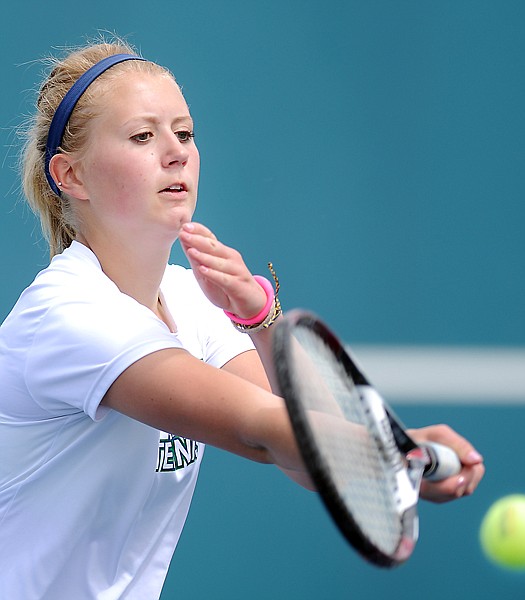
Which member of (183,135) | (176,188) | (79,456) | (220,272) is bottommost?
(79,456)

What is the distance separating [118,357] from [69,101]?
0.55 m

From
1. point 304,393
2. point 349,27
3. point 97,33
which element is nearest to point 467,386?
point 349,27

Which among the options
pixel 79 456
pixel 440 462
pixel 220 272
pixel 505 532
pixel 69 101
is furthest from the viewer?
pixel 505 532

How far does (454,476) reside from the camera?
129 cm

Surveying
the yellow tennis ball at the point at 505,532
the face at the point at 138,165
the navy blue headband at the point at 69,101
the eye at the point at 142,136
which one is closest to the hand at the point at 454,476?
the face at the point at 138,165

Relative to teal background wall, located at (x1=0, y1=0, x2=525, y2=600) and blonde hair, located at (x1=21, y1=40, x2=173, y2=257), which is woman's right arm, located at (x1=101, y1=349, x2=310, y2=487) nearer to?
blonde hair, located at (x1=21, y1=40, x2=173, y2=257)

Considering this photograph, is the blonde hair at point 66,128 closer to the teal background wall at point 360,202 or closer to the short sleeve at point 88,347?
the short sleeve at point 88,347

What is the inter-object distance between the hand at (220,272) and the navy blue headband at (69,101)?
0.39 m

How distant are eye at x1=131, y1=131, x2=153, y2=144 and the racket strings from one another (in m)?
0.58

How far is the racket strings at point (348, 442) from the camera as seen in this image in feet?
3.49

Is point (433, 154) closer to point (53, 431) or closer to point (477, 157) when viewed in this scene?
point (477, 157)

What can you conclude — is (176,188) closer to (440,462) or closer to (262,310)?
(262,310)

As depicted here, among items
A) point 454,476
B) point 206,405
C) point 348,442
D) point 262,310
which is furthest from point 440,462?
point 262,310

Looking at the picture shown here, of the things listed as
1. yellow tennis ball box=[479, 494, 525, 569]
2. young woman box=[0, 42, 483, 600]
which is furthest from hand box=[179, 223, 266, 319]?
yellow tennis ball box=[479, 494, 525, 569]
